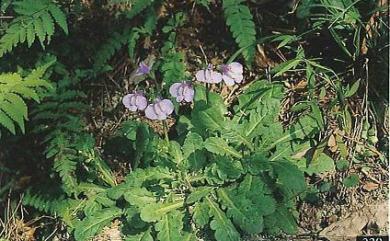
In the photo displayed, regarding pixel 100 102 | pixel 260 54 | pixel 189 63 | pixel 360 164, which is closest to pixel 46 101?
pixel 100 102

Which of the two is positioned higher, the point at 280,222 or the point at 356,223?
the point at 280,222

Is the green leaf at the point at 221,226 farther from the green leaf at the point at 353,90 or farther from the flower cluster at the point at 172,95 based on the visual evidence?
the green leaf at the point at 353,90

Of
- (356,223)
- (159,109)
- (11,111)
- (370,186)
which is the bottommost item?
(356,223)

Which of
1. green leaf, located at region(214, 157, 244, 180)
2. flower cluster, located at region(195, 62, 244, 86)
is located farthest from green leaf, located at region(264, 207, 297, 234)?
flower cluster, located at region(195, 62, 244, 86)

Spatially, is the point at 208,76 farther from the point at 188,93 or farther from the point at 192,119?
the point at 192,119

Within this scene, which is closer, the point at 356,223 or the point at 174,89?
the point at 174,89

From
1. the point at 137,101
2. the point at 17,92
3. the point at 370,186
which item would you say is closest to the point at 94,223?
the point at 137,101

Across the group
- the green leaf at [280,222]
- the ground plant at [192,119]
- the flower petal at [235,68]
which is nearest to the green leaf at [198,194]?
the ground plant at [192,119]
